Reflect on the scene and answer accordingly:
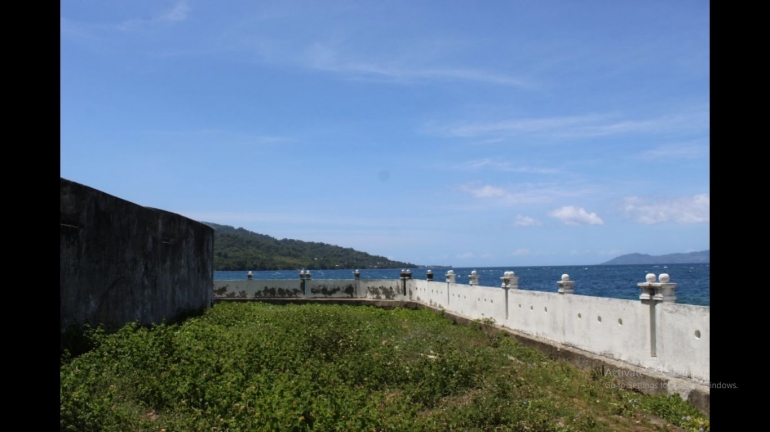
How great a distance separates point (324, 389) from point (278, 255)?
88.6 m

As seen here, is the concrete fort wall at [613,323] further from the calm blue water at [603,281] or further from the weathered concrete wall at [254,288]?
the weathered concrete wall at [254,288]

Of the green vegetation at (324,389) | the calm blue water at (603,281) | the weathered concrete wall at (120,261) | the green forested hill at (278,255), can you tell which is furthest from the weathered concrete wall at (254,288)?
the green forested hill at (278,255)

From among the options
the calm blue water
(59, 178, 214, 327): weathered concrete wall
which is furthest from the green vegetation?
the calm blue water

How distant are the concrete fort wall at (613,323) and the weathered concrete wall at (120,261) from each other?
7315 mm

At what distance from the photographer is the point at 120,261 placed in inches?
366

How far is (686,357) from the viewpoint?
7746 millimetres

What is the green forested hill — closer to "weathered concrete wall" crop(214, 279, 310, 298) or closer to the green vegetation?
"weathered concrete wall" crop(214, 279, 310, 298)

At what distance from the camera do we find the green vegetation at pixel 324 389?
5.62 metres

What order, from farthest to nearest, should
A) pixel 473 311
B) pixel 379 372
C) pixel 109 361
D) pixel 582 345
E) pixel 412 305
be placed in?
1. pixel 412 305
2. pixel 473 311
3. pixel 582 345
4. pixel 379 372
5. pixel 109 361

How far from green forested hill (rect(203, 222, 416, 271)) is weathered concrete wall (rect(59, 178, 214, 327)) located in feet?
123

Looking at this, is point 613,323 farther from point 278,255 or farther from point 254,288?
point 278,255

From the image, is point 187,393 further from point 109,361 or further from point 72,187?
point 72,187
